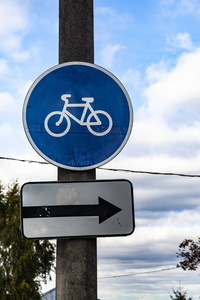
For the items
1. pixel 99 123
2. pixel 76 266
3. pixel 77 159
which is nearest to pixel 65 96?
pixel 99 123

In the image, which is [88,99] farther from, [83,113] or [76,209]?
[76,209]

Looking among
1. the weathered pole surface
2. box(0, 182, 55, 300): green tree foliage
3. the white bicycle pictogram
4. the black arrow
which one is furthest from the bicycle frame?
box(0, 182, 55, 300): green tree foliage

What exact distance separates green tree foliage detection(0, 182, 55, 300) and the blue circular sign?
94.5 ft

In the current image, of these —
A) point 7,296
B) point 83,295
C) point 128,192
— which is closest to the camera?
point 83,295

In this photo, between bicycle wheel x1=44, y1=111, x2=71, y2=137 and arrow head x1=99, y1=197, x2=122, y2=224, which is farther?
bicycle wheel x1=44, y1=111, x2=71, y2=137

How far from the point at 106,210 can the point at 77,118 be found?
62 cm

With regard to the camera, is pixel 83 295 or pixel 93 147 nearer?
pixel 83 295

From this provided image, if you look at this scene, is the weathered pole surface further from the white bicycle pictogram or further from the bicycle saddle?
the bicycle saddle

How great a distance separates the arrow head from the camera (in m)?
3.09

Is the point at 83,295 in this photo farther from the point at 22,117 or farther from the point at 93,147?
the point at 22,117

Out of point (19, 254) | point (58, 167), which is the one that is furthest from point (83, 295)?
point (19, 254)

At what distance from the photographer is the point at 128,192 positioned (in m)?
3.17

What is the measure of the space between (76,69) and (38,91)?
29cm

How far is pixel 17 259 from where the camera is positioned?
32.0m
